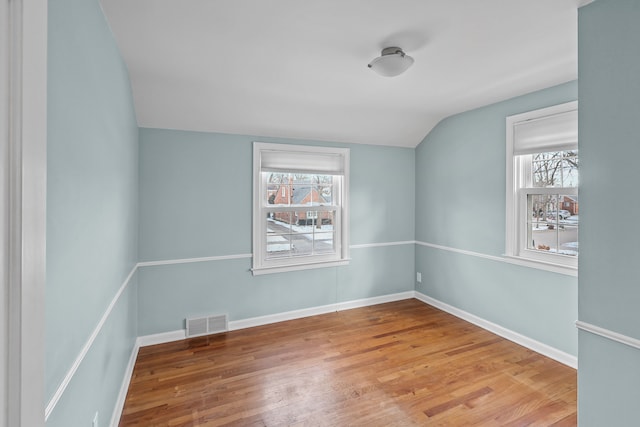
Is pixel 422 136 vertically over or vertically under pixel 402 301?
over

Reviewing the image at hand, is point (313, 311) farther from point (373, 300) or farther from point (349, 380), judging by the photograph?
point (349, 380)

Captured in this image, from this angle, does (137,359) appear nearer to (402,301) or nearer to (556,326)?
(402,301)

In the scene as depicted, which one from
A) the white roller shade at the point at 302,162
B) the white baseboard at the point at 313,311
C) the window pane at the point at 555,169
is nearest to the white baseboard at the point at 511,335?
the white baseboard at the point at 313,311

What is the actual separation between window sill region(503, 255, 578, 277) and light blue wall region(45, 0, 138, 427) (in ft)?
11.4

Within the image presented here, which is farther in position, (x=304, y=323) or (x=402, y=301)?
(x=402, y=301)

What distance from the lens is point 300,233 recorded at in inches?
158

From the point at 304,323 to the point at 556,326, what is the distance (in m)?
2.49

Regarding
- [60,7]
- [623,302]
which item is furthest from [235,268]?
[623,302]

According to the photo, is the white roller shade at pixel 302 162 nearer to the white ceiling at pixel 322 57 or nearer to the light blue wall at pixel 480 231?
the white ceiling at pixel 322 57

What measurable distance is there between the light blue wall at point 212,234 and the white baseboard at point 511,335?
1.01m

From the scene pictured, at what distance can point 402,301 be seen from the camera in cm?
451

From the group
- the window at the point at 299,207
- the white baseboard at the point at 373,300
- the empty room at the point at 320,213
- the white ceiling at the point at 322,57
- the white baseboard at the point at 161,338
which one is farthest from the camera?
the white baseboard at the point at 373,300

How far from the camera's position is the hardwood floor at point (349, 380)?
218 centimetres

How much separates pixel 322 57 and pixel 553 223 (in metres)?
2.60
